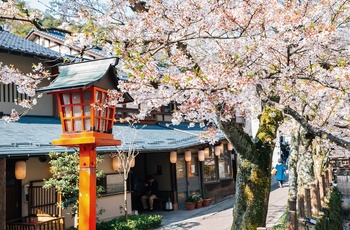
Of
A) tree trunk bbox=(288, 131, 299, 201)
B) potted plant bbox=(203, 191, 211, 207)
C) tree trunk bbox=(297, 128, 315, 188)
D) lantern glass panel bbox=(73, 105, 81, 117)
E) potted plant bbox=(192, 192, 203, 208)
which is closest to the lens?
lantern glass panel bbox=(73, 105, 81, 117)

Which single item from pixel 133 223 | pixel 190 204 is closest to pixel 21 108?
pixel 133 223

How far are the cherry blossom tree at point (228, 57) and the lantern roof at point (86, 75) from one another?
0.67 metres

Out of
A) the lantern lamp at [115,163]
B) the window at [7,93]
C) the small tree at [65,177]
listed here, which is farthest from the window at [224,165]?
the window at [7,93]

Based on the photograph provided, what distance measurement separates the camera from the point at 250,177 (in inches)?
258

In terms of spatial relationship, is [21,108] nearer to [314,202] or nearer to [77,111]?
[77,111]

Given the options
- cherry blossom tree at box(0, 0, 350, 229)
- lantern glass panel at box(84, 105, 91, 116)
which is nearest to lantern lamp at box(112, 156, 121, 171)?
cherry blossom tree at box(0, 0, 350, 229)

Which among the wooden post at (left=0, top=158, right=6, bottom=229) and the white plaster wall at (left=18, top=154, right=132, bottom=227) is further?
the white plaster wall at (left=18, top=154, right=132, bottom=227)

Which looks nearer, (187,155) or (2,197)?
(2,197)

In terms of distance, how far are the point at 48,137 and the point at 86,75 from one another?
7460mm

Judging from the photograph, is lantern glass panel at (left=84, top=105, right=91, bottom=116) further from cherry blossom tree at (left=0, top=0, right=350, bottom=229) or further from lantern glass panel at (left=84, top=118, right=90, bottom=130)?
cherry blossom tree at (left=0, top=0, right=350, bottom=229)

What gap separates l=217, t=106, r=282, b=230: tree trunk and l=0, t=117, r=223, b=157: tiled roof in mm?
6003

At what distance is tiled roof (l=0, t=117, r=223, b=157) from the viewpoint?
9.86 m

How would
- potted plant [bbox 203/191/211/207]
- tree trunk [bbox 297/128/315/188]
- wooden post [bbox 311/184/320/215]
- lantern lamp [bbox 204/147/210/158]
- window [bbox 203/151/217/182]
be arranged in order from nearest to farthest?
wooden post [bbox 311/184/320/215] → tree trunk [bbox 297/128/315/188] → potted plant [bbox 203/191/211/207] → lantern lamp [bbox 204/147/210/158] → window [bbox 203/151/217/182]

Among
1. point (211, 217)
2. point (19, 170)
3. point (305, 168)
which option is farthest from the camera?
point (211, 217)
